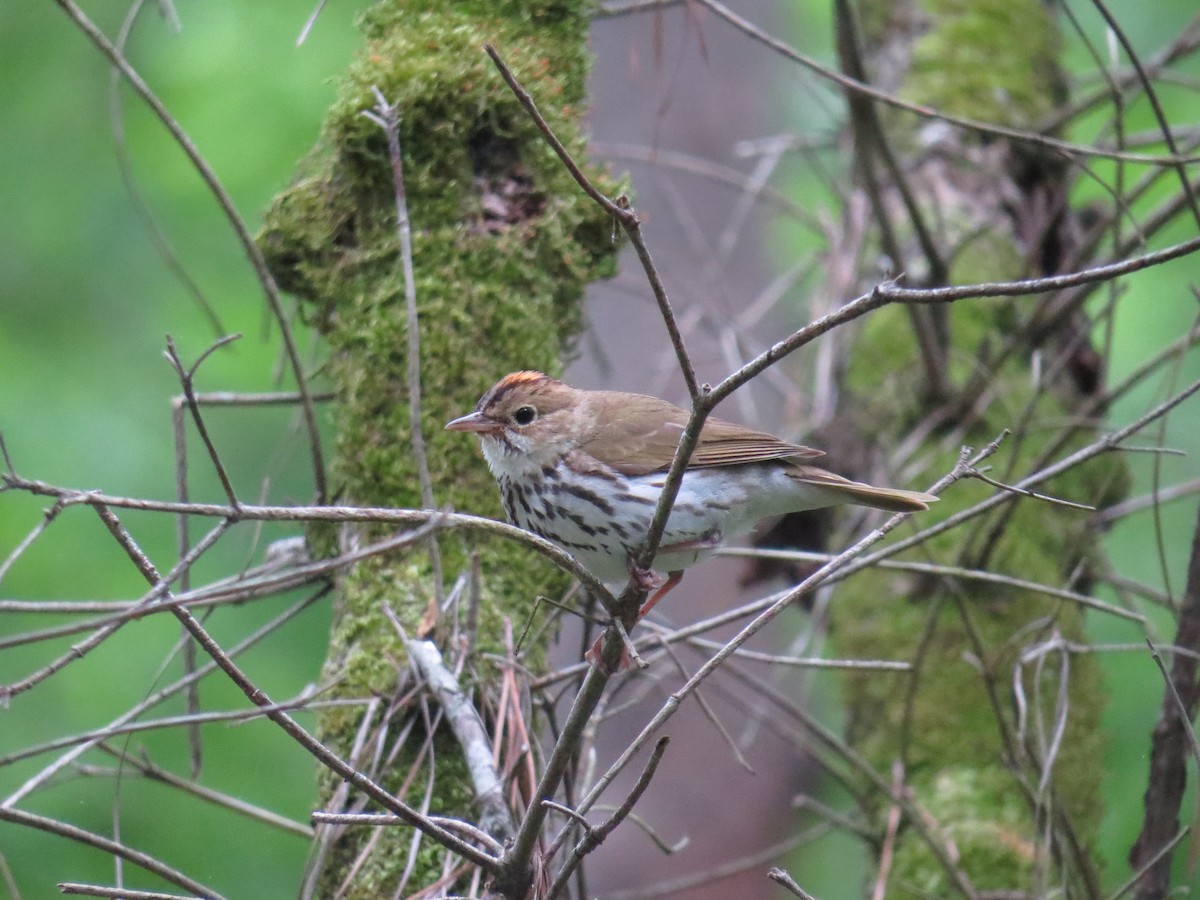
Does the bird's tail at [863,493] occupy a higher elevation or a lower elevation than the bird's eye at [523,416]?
lower

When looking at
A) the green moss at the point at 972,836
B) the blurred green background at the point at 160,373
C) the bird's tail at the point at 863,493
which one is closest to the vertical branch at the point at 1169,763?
the bird's tail at the point at 863,493

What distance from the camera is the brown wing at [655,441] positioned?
11.0 feet

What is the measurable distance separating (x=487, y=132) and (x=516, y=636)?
59.4 inches

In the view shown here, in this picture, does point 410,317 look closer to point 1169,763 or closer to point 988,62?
point 1169,763

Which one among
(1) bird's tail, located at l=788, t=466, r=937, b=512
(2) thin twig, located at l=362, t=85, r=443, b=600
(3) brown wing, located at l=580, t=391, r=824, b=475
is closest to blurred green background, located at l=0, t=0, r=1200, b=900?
(2) thin twig, located at l=362, t=85, r=443, b=600

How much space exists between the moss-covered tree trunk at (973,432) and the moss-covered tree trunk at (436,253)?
1460mm

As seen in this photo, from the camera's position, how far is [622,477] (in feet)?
10.8

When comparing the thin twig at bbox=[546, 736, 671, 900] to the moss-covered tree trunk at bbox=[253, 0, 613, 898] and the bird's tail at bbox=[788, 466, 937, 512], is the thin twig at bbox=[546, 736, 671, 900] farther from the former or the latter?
the bird's tail at bbox=[788, 466, 937, 512]

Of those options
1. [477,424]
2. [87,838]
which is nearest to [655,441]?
[477,424]

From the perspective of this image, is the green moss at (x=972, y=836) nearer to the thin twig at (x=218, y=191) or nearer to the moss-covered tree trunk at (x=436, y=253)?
the moss-covered tree trunk at (x=436, y=253)

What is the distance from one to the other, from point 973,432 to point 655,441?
2.27m

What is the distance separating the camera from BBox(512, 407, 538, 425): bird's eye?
3250 mm

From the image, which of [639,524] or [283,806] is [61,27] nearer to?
[283,806]

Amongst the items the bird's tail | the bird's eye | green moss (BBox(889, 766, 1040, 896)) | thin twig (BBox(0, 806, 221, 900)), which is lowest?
green moss (BBox(889, 766, 1040, 896))
